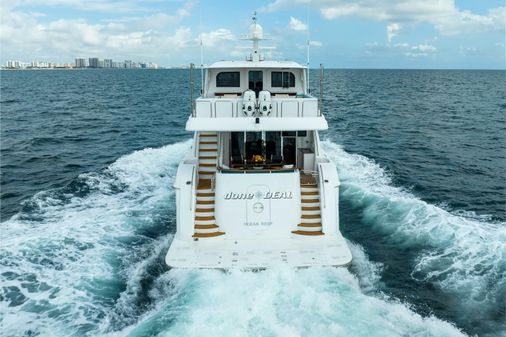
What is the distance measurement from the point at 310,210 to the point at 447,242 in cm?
371

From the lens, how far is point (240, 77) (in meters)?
13.6

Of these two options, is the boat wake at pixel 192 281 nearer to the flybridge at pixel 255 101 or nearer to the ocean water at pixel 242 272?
the ocean water at pixel 242 272

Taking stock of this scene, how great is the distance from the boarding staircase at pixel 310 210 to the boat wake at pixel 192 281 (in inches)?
48.9

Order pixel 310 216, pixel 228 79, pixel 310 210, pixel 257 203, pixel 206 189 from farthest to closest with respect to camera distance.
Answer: pixel 228 79
pixel 206 189
pixel 310 210
pixel 310 216
pixel 257 203

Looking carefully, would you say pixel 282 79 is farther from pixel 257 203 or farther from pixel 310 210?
pixel 257 203

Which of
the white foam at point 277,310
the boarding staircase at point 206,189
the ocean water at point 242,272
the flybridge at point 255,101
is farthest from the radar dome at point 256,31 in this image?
the white foam at point 277,310

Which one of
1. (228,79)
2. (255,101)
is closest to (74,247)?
(255,101)

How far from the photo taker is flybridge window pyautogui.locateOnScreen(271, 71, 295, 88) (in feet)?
44.7

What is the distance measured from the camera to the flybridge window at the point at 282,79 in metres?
13.6

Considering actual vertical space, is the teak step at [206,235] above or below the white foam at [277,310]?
above

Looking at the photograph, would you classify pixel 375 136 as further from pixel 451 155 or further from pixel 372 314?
pixel 372 314

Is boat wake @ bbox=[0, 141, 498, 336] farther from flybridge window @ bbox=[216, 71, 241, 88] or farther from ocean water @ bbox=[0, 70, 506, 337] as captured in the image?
flybridge window @ bbox=[216, 71, 241, 88]

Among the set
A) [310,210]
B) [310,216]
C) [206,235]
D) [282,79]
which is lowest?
[206,235]

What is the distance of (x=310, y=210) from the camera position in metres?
10.5
